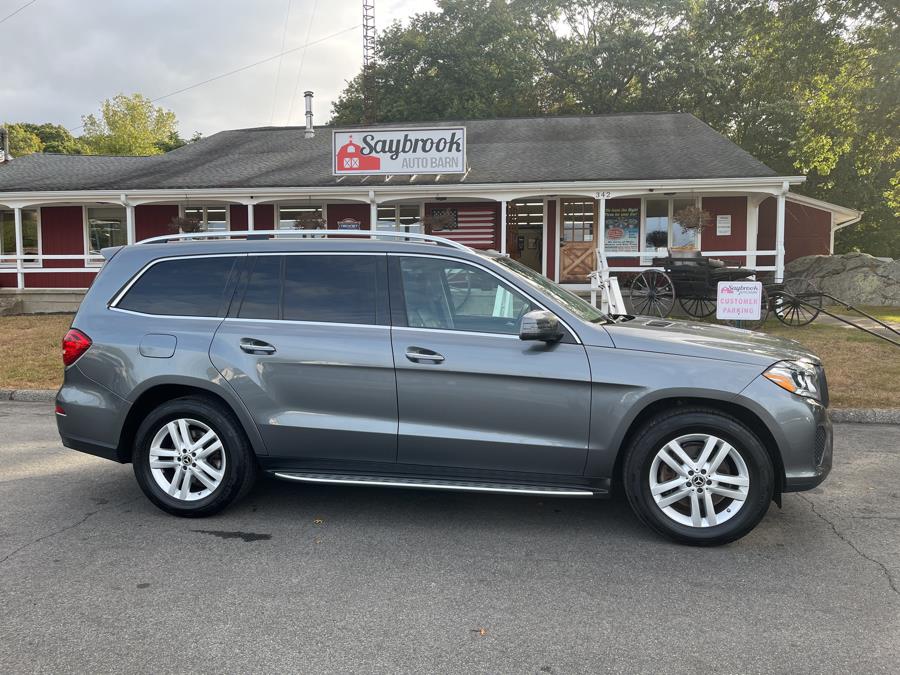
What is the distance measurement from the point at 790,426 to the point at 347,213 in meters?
18.4

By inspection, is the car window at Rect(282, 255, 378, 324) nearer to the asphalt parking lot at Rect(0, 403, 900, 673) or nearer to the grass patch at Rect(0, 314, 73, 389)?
the asphalt parking lot at Rect(0, 403, 900, 673)

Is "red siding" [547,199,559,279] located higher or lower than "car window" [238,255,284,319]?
higher

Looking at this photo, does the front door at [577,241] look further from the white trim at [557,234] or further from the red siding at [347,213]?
the red siding at [347,213]

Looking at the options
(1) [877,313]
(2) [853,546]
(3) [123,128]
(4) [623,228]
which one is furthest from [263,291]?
(3) [123,128]

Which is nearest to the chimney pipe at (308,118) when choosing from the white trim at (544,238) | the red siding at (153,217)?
the red siding at (153,217)

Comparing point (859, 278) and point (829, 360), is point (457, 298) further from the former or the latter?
point (859, 278)

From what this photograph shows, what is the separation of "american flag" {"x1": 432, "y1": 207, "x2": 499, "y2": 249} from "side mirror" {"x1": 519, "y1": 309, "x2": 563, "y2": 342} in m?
16.7

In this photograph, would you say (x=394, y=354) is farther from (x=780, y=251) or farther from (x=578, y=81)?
(x=578, y=81)

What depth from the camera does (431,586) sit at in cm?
371

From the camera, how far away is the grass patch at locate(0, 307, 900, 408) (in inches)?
347

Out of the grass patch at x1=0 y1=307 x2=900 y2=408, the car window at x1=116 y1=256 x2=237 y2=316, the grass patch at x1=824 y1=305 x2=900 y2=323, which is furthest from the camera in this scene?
the grass patch at x1=824 y1=305 x2=900 y2=323

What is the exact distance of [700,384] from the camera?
163 inches

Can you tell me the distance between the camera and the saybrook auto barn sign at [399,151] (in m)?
18.0

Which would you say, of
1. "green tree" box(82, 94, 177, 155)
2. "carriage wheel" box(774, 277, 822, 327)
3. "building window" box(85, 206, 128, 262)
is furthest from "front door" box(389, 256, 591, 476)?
"green tree" box(82, 94, 177, 155)
